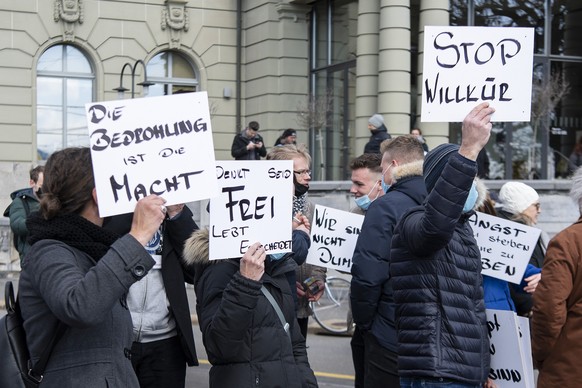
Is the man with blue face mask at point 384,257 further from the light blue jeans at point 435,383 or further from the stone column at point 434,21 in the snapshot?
the stone column at point 434,21

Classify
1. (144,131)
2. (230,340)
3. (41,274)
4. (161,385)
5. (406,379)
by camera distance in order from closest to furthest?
(41,274) → (144,131) → (230,340) → (406,379) → (161,385)

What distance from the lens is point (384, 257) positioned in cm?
532

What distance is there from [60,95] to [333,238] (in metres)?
19.7

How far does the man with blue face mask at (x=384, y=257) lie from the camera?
5.22m

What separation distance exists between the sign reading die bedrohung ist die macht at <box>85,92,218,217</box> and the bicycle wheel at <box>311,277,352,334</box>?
818 centimetres

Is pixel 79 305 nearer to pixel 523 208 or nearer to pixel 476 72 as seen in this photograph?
pixel 476 72

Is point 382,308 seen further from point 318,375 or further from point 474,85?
point 318,375

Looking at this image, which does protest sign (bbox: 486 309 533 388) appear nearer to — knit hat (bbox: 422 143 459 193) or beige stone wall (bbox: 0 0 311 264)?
knit hat (bbox: 422 143 459 193)

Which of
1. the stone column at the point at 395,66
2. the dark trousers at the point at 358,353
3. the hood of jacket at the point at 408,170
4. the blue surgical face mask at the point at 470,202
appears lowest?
the dark trousers at the point at 358,353

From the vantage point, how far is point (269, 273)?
14.8 feet

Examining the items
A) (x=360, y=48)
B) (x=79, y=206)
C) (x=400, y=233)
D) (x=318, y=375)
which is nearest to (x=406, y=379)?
(x=400, y=233)

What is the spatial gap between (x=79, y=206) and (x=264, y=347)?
1125 millimetres

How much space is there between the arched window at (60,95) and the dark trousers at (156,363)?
20464 mm

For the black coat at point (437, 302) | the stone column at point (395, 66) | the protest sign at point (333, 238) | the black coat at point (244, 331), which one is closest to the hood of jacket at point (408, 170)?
the black coat at point (437, 302)
